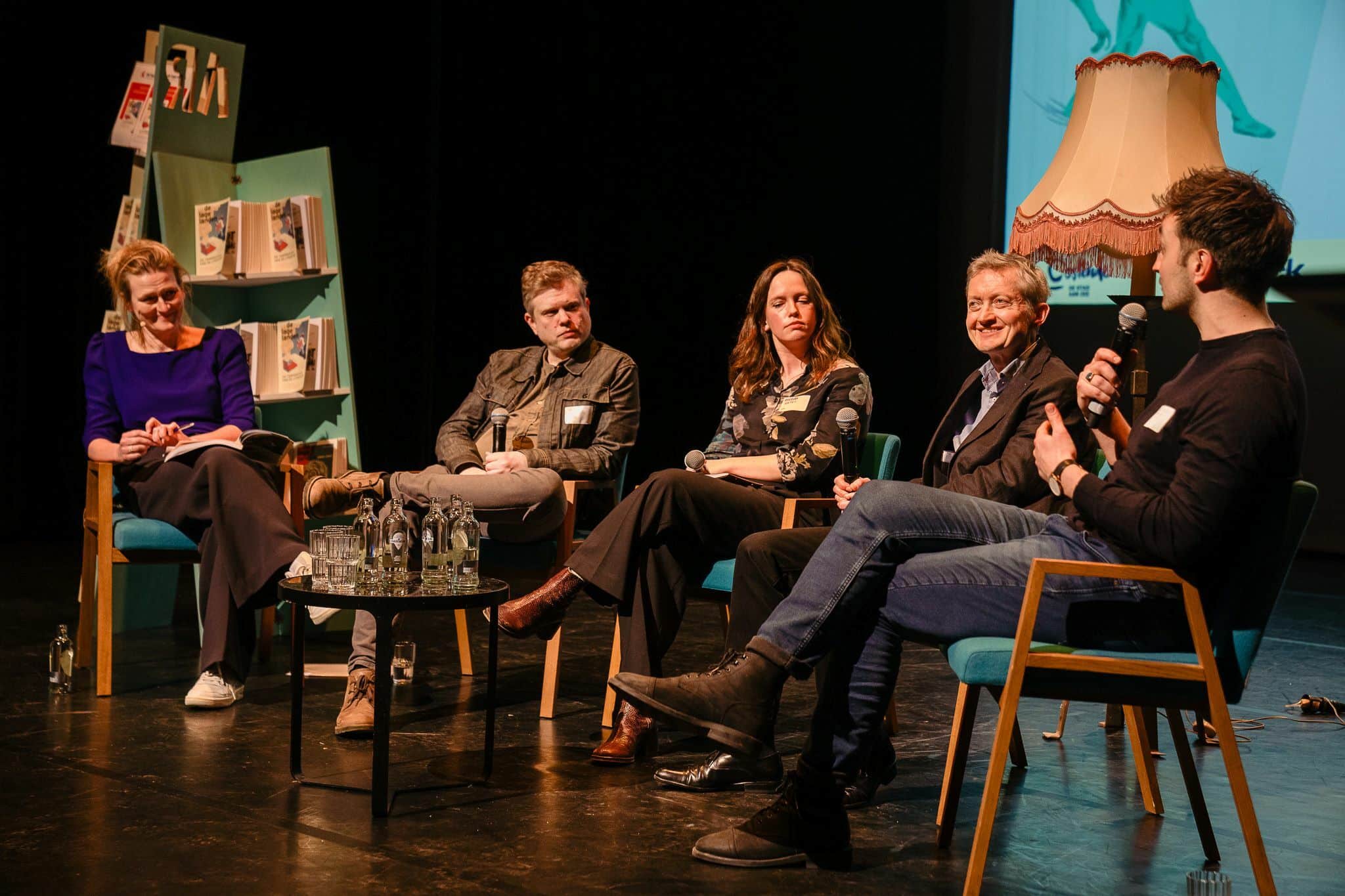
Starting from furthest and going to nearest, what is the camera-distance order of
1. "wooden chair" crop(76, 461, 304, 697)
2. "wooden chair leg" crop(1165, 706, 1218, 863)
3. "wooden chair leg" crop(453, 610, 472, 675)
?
"wooden chair leg" crop(453, 610, 472, 675), "wooden chair" crop(76, 461, 304, 697), "wooden chair leg" crop(1165, 706, 1218, 863)

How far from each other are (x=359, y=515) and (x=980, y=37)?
437 cm

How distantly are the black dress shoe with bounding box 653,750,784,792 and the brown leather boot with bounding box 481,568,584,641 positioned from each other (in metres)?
0.52

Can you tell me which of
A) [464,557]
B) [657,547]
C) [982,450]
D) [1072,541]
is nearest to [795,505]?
[657,547]

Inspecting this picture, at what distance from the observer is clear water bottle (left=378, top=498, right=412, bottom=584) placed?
8.96ft

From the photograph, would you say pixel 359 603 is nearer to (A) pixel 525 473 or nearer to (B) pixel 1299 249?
(A) pixel 525 473

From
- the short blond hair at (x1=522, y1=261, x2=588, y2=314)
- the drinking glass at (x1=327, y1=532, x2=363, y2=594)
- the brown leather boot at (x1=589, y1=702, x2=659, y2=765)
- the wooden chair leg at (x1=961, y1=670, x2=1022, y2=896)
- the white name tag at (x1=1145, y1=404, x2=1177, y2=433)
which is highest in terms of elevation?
the short blond hair at (x1=522, y1=261, x2=588, y2=314)

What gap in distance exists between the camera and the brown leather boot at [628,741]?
9.59 feet

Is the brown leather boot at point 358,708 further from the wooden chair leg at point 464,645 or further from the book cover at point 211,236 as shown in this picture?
the book cover at point 211,236

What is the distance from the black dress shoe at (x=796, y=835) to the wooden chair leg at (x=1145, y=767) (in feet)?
→ 2.38

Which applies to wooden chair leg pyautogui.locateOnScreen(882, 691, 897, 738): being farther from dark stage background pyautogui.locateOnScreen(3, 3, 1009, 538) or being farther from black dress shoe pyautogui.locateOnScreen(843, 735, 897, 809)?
dark stage background pyautogui.locateOnScreen(3, 3, 1009, 538)

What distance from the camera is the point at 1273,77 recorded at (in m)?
5.24

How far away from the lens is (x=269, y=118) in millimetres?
6469

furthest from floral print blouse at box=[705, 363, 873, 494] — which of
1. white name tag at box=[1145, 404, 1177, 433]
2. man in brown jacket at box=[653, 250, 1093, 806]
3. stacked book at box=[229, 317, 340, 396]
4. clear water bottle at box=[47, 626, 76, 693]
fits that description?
clear water bottle at box=[47, 626, 76, 693]

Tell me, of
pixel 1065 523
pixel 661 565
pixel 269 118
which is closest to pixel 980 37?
pixel 269 118
